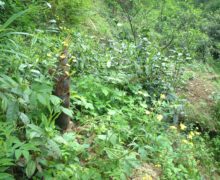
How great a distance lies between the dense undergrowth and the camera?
2051 mm

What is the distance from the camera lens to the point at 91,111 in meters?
3.09

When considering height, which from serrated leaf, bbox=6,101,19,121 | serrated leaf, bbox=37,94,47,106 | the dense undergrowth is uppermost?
serrated leaf, bbox=37,94,47,106

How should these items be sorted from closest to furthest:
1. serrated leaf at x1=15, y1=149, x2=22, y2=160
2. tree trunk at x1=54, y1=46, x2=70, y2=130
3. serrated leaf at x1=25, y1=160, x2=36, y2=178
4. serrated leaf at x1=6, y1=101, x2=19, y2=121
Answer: serrated leaf at x1=15, y1=149, x2=22, y2=160
serrated leaf at x1=25, y1=160, x2=36, y2=178
serrated leaf at x1=6, y1=101, x2=19, y2=121
tree trunk at x1=54, y1=46, x2=70, y2=130

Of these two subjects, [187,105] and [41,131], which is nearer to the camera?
[41,131]

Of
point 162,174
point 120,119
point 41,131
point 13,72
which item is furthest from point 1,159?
point 162,174

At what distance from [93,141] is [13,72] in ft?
2.72

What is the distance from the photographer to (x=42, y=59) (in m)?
2.96

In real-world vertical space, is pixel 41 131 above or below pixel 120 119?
above

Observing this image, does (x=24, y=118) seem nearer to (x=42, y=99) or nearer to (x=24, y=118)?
(x=24, y=118)

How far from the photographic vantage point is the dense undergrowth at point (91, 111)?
2051 mm

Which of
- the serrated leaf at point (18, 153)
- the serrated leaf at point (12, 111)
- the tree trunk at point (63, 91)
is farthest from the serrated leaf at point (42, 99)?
the tree trunk at point (63, 91)

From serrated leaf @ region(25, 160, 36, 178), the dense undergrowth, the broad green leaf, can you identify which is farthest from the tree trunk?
serrated leaf @ region(25, 160, 36, 178)

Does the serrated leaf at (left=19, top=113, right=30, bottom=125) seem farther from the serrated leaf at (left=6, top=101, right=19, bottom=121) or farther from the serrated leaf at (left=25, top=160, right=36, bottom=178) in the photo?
the serrated leaf at (left=25, top=160, right=36, bottom=178)

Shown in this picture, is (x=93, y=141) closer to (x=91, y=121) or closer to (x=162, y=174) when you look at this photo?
(x=91, y=121)
